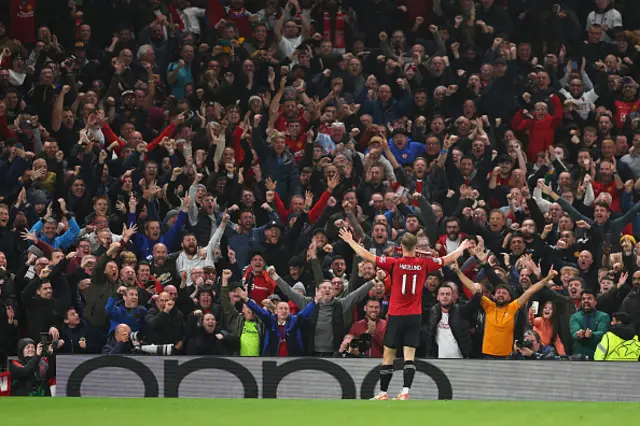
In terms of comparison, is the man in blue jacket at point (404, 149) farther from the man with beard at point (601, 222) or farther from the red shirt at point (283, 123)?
the man with beard at point (601, 222)

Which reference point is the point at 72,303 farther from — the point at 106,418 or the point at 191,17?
the point at 191,17

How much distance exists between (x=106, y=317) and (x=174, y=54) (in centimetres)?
744

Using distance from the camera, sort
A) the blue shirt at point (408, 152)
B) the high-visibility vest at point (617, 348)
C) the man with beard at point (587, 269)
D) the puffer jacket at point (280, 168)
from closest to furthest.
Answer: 1. the high-visibility vest at point (617, 348)
2. the man with beard at point (587, 269)
3. the puffer jacket at point (280, 168)
4. the blue shirt at point (408, 152)

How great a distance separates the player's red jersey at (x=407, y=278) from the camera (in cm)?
1497

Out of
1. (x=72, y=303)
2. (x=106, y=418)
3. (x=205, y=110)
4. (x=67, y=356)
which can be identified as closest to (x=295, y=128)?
(x=205, y=110)

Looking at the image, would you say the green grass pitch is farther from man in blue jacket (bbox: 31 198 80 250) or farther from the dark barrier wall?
man in blue jacket (bbox: 31 198 80 250)

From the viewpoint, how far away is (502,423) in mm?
12477

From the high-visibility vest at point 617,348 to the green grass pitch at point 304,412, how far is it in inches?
87.1

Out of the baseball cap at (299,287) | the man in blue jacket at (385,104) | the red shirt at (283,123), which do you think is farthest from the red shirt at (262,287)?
the man in blue jacket at (385,104)

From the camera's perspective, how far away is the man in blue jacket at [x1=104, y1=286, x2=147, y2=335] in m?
17.6

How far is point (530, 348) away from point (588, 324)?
83 centimetres

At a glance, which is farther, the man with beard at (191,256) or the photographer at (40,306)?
the man with beard at (191,256)

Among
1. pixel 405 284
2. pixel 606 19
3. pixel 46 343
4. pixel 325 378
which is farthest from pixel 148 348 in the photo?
pixel 606 19

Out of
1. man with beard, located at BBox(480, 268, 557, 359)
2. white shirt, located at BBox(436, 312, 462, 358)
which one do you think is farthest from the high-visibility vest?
white shirt, located at BBox(436, 312, 462, 358)
